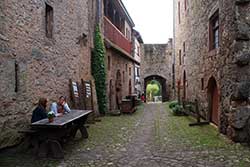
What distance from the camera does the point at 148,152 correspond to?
6.91 meters

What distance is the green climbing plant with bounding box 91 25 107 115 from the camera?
47.4ft

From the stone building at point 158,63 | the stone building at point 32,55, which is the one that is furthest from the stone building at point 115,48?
the stone building at point 158,63

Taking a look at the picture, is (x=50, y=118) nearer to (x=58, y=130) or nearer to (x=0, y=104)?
(x=58, y=130)

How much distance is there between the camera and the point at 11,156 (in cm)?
647

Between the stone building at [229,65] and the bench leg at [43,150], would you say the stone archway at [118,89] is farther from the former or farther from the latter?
the bench leg at [43,150]

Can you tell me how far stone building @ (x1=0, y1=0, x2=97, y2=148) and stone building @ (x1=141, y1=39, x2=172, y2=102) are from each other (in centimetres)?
2329

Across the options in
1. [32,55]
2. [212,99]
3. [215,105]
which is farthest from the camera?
[212,99]

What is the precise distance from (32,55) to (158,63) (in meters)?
27.7

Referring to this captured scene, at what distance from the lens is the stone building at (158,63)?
34438mm

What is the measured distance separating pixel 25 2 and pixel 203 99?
310 inches

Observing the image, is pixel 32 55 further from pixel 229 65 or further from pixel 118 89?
pixel 118 89

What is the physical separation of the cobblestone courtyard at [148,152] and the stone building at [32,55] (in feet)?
3.55

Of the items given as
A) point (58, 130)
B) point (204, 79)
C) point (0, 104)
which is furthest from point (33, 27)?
point (204, 79)

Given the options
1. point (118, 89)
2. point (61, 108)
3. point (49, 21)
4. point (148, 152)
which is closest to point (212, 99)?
point (148, 152)
